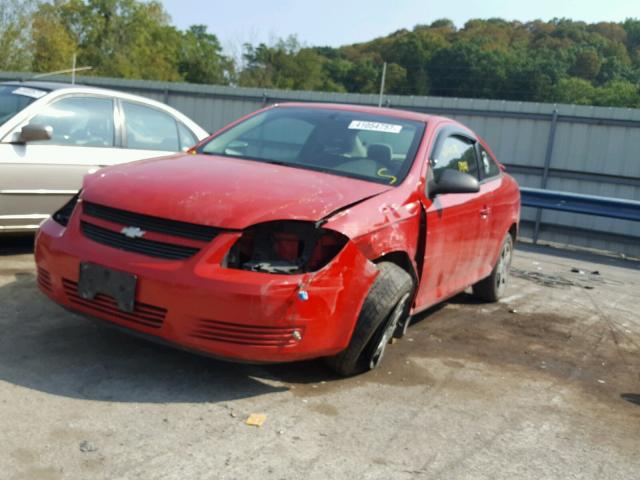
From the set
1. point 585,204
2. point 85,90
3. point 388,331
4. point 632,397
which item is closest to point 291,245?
point 388,331

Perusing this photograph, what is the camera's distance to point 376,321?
4.06 metres

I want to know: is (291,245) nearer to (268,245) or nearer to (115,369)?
(268,245)

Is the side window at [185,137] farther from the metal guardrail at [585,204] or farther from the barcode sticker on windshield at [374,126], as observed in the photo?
the metal guardrail at [585,204]

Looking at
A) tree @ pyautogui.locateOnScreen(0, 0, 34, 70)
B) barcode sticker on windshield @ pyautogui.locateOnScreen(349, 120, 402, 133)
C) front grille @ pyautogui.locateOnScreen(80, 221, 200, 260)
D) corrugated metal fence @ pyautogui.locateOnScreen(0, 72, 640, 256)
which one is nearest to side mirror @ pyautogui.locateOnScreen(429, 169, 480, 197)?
barcode sticker on windshield @ pyautogui.locateOnScreen(349, 120, 402, 133)

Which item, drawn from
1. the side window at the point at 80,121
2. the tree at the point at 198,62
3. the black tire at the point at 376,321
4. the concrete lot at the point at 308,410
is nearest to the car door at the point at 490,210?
the concrete lot at the point at 308,410

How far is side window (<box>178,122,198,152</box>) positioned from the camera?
24.5 feet

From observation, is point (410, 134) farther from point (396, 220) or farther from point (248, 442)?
Answer: point (248, 442)

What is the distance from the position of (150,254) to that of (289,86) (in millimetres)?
67103

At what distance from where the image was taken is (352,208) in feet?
13.2

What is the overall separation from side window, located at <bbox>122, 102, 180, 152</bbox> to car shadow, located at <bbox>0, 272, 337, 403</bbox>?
2.71 m

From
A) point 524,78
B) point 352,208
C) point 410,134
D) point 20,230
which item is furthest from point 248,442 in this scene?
point 524,78

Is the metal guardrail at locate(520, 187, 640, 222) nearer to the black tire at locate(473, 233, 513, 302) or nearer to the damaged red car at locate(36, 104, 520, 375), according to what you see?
the black tire at locate(473, 233, 513, 302)

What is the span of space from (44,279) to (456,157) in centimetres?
304

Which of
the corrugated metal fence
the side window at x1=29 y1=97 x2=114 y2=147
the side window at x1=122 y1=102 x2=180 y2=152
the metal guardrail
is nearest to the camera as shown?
the side window at x1=29 y1=97 x2=114 y2=147
